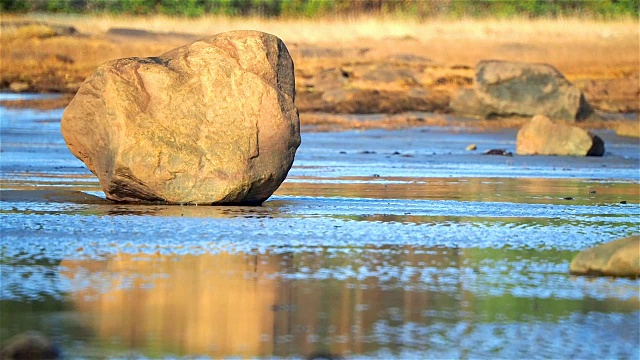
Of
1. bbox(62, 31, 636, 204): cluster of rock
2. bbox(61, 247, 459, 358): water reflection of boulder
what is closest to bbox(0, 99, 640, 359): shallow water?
bbox(61, 247, 459, 358): water reflection of boulder

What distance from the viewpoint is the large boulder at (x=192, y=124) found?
11.2 metres

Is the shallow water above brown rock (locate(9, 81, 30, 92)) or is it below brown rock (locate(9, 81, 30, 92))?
above

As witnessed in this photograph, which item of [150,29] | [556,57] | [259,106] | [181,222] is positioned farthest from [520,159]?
[150,29]

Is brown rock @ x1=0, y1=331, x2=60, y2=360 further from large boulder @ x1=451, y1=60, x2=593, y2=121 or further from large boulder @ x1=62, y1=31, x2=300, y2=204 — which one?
large boulder @ x1=451, y1=60, x2=593, y2=121

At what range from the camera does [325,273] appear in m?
7.91

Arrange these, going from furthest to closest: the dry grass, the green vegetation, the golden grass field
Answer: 1. the green vegetation
2. the dry grass
3. the golden grass field

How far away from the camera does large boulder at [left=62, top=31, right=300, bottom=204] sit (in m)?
11.2

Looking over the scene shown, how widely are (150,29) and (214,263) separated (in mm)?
36298

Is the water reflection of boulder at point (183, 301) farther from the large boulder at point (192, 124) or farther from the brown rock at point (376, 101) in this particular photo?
the brown rock at point (376, 101)

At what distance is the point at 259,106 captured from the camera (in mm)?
11344

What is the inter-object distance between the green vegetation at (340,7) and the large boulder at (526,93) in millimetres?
16349

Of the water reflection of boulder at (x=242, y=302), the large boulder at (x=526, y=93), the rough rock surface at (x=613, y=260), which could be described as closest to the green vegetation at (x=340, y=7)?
the large boulder at (x=526, y=93)

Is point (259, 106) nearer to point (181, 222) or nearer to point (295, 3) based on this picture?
point (181, 222)

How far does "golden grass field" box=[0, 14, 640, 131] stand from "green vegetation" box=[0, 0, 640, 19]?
6.74 feet
